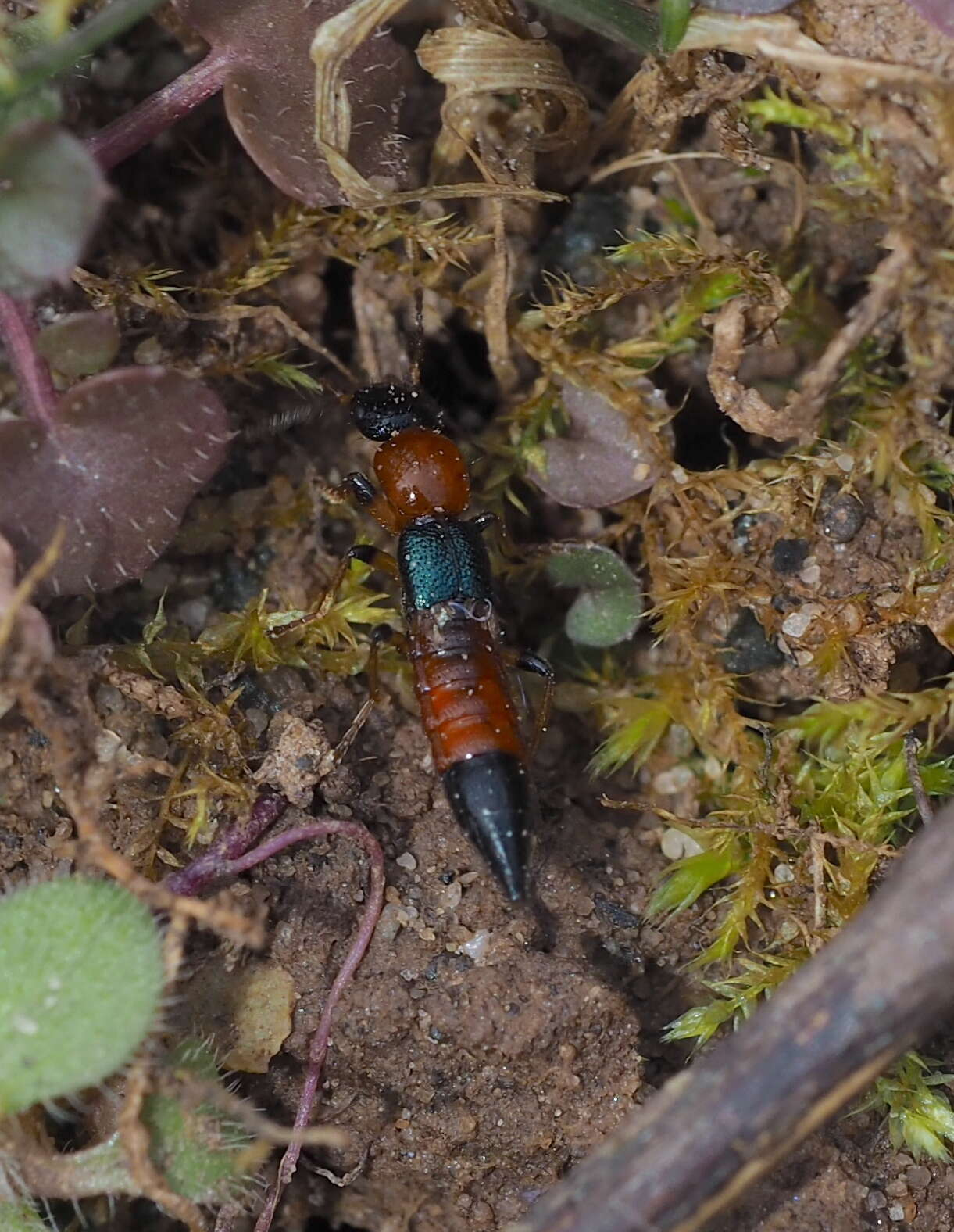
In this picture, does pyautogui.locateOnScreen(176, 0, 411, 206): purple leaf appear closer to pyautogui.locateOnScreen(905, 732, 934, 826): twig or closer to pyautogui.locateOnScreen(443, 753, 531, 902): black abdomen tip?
pyautogui.locateOnScreen(443, 753, 531, 902): black abdomen tip

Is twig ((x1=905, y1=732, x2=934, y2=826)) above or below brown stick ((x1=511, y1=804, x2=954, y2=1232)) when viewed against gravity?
below

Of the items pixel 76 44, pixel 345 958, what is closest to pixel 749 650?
pixel 345 958

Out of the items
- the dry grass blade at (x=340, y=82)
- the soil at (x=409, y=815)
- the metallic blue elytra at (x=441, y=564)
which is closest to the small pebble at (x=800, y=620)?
the soil at (x=409, y=815)

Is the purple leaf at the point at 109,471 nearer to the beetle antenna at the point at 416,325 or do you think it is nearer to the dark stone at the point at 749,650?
the beetle antenna at the point at 416,325

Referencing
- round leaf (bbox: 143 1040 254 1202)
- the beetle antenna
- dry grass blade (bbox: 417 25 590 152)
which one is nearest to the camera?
round leaf (bbox: 143 1040 254 1202)

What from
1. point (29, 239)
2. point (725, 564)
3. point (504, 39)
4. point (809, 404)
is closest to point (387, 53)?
point (504, 39)

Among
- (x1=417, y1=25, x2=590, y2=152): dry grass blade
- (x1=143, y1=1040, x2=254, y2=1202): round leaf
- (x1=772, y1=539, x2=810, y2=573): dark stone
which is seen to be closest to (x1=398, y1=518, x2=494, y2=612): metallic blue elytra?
(x1=772, y1=539, x2=810, y2=573): dark stone
